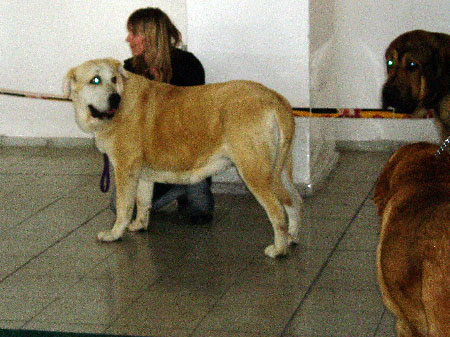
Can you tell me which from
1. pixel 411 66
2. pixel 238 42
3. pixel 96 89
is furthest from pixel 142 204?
pixel 411 66

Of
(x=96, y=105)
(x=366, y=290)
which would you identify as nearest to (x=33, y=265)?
(x=96, y=105)

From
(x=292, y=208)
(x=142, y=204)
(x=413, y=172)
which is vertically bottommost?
(x=142, y=204)

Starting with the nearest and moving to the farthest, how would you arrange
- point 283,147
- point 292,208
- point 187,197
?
point 283,147 < point 292,208 < point 187,197

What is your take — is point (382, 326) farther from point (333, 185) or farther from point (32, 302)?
point (333, 185)

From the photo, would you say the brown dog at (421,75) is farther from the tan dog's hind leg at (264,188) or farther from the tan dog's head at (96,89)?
the tan dog's head at (96,89)

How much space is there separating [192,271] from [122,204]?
2.69ft

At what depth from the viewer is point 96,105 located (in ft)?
17.4

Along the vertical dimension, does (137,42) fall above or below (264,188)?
above

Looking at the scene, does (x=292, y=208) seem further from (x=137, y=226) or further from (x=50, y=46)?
(x=50, y=46)

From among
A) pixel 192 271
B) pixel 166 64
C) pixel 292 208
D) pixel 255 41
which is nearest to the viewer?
pixel 192 271

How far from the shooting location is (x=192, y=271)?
5.03m

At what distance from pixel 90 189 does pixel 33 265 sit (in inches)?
75.8

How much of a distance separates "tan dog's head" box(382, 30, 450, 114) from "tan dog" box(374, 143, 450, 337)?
6.58 feet

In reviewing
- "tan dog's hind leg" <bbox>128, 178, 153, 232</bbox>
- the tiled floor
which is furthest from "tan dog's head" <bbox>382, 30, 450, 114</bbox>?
"tan dog's hind leg" <bbox>128, 178, 153, 232</bbox>
